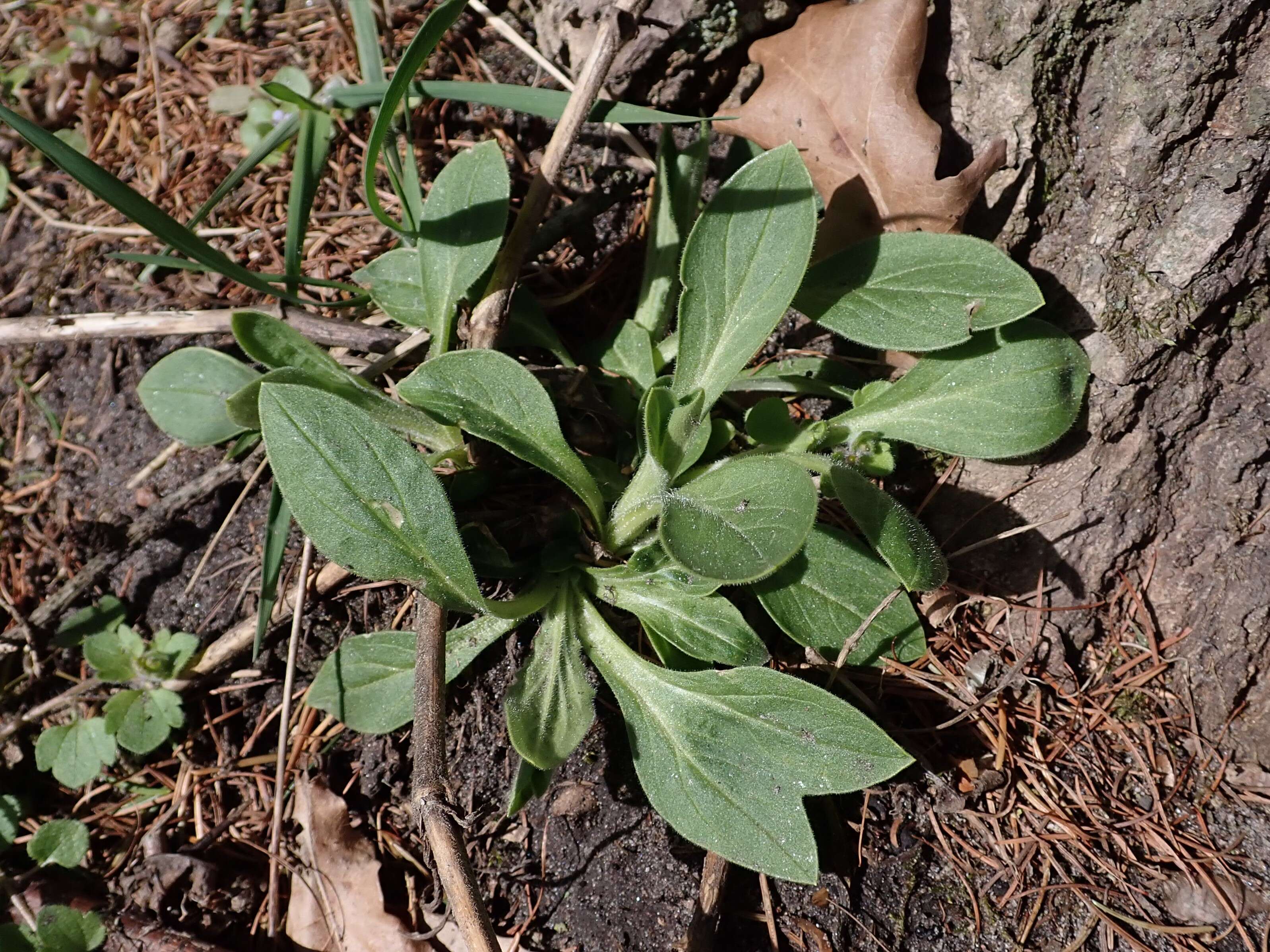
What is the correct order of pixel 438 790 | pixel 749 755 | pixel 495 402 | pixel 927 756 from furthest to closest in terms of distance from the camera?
pixel 927 756, pixel 495 402, pixel 749 755, pixel 438 790

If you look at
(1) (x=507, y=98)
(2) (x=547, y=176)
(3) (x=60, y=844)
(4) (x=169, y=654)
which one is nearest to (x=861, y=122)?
(2) (x=547, y=176)

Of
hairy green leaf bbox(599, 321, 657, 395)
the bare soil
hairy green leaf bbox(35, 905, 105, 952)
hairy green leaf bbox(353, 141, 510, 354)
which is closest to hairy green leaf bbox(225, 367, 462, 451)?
hairy green leaf bbox(353, 141, 510, 354)

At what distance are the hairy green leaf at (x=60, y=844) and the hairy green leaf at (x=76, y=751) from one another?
0.09m

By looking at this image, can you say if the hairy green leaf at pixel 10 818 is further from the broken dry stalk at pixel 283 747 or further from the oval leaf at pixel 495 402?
the oval leaf at pixel 495 402

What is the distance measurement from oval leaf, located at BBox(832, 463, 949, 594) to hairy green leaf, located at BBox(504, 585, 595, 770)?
61cm

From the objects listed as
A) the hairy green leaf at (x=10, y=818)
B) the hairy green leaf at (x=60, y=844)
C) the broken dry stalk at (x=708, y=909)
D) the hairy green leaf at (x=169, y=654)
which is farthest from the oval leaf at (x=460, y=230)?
the hairy green leaf at (x=10, y=818)

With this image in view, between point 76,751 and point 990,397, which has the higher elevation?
point 990,397

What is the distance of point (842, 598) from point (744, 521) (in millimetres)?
345

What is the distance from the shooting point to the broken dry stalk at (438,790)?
1361mm

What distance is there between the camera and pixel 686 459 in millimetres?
1708

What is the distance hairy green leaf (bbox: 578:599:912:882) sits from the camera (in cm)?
147

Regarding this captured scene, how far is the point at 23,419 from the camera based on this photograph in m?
2.37

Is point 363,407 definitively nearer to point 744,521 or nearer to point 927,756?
point 744,521

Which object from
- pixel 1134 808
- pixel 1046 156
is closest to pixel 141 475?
pixel 1046 156
